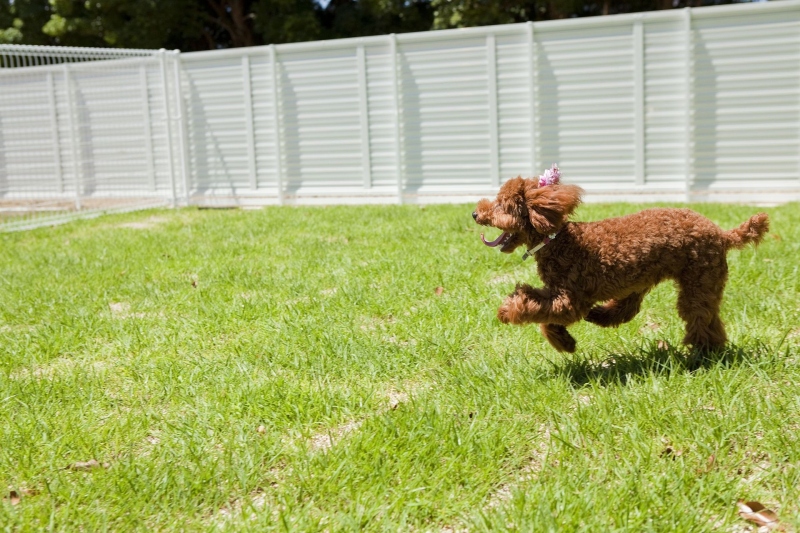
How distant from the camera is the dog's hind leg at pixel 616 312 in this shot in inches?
147

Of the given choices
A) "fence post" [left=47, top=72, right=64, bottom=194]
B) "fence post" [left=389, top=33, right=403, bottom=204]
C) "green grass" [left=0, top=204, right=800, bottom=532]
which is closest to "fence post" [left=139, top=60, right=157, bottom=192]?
"fence post" [left=47, top=72, right=64, bottom=194]

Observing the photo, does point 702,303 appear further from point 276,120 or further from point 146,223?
point 276,120

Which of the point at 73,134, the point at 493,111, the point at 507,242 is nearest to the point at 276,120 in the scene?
the point at 73,134

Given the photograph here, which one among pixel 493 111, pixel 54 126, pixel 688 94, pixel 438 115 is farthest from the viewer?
pixel 54 126

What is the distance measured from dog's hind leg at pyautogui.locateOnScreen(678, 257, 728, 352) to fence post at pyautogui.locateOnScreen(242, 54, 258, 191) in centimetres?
990

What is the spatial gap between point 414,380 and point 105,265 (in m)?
4.39

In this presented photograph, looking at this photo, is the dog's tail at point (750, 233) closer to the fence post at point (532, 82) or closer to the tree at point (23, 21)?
the fence post at point (532, 82)

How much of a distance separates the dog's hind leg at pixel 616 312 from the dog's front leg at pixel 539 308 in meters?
0.40

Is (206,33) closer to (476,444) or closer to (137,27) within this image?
(137,27)

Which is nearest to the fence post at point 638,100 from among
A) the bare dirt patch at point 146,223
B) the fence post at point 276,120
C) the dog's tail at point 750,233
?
the fence post at point 276,120

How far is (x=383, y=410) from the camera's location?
325 cm

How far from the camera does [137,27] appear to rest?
906 inches

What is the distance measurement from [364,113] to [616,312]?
8645 mm

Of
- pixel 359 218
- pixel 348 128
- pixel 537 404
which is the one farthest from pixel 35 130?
pixel 537 404
